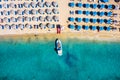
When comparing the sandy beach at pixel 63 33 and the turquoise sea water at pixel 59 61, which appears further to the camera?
the sandy beach at pixel 63 33

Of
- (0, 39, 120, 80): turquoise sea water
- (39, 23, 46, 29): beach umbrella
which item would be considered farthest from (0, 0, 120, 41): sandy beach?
(0, 39, 120, 80): turquoise sea water

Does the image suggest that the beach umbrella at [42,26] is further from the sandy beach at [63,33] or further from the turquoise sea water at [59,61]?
the turquoise sea water at [59,61]

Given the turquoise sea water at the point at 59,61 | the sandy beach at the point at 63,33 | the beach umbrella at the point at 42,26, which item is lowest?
the turquoise sea water at the point at 59,61

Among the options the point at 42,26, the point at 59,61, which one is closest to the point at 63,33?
the point at 42,26

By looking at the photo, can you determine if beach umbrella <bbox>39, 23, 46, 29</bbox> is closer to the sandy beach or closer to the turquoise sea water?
the sandy beach

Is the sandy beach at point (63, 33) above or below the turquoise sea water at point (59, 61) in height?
above

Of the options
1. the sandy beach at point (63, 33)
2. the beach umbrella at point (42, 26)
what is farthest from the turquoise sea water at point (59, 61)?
the beach umbrella at point (42, 26)

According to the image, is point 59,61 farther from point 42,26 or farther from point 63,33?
point 42,26

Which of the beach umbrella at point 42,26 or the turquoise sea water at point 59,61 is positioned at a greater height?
the beach umbrella at point 42,26

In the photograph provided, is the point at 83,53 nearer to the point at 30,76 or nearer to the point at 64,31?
the point at 64,31
